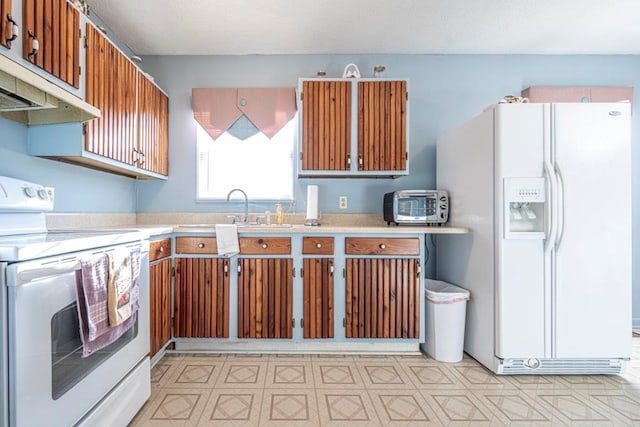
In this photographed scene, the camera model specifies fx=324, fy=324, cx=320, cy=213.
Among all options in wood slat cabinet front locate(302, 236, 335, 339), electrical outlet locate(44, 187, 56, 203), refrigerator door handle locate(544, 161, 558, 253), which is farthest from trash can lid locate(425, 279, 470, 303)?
electrical outlet locate(44, 187, 56, 203)

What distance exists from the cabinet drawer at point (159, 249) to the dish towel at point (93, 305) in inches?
27.7

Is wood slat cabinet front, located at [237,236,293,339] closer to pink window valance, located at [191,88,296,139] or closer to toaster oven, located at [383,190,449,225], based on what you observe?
toaster oven, located at [383,190,449,225]

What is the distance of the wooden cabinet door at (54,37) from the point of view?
4.46ft

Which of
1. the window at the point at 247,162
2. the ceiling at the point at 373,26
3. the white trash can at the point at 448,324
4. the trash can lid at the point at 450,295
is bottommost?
the white trash can at the point at 448,324

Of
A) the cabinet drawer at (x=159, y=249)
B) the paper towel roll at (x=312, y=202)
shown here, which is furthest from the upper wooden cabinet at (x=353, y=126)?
the cabinet drawer at (x=159, y=249)

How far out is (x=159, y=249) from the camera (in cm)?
214

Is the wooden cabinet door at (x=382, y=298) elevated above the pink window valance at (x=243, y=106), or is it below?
below

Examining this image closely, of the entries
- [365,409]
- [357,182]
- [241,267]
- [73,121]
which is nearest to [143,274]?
[241,267]

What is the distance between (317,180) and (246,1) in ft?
4.80

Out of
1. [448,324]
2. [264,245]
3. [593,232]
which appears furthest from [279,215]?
[593,232]

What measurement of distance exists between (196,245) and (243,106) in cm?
130

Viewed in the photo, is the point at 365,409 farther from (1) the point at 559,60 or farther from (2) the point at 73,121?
(1) the point at 559,60

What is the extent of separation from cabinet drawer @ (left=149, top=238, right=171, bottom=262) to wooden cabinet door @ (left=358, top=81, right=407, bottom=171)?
5.17 ft

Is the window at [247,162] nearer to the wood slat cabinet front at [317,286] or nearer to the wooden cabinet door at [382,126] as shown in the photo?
the wooden cabinet door at [382,126]
